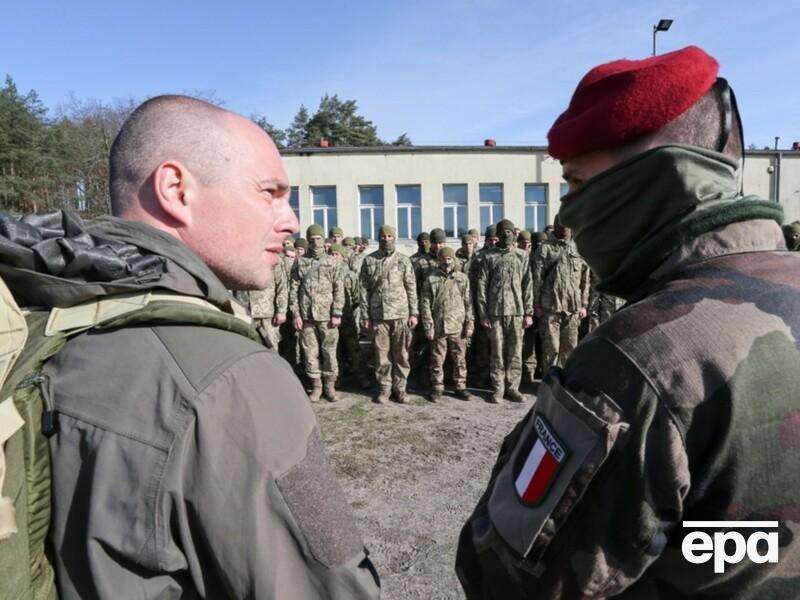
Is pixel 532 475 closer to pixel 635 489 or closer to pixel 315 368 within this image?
pixel 635 489

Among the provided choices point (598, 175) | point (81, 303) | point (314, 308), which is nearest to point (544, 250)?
point (314, 308)

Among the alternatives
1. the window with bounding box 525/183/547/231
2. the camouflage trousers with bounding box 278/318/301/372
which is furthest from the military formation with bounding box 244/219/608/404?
the window with bounding box 525/183/547/231

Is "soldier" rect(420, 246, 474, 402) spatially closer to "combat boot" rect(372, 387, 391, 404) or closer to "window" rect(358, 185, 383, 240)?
"combat boot" rect(372, 387, 391, 404)

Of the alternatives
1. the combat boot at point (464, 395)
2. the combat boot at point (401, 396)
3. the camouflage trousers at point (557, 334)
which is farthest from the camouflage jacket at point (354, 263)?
the camouflage trousers at point (557, 334)

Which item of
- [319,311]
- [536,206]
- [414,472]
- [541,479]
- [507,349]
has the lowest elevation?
[414,472]

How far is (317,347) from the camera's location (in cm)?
742

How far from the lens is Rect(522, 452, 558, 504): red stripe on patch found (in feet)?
3.29

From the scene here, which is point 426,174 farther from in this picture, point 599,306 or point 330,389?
point 330,389

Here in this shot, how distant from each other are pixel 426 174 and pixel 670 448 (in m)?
20.2

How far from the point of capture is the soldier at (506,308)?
7297mm

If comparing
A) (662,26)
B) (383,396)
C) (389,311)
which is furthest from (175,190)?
(662,26)

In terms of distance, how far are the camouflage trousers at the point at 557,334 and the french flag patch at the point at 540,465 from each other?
22.6 feet

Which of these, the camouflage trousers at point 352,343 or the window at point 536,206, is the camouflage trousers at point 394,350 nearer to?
the camouflage trousers at point 352,343

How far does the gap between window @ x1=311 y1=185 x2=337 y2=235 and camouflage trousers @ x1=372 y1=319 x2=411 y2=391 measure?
1387 centimetres
